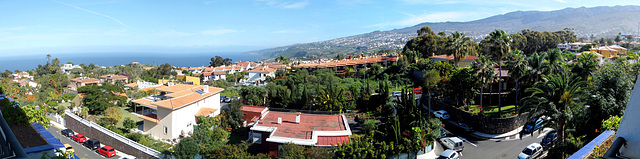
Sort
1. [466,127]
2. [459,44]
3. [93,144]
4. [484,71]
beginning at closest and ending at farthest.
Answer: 1. [93,144]
2. [466,127]
3. [484,71]
4. [459,44]

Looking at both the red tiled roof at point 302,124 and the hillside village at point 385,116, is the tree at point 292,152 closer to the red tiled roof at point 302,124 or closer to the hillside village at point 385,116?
the hillside village at point 385,116

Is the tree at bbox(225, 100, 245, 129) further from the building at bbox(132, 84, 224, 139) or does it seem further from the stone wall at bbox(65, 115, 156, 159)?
the stone wall at bbox(65, 115, 156, 159)

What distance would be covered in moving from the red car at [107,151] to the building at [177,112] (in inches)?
135

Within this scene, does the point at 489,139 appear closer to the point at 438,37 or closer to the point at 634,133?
the point at 634,133

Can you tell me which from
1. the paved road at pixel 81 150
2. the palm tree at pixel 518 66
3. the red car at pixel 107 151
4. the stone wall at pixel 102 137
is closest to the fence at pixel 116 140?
the stone wall at pixel 102 137

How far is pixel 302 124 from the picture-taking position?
21641 mm

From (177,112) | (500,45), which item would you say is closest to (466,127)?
(500,45)

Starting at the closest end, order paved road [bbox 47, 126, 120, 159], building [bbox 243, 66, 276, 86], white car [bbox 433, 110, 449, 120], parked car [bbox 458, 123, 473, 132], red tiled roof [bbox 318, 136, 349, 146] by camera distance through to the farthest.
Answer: red tiled roof [bbox 318, 136, 349, 146] < paved road [bbox 47, 126, 120, 159] < parked car [bbox 458, 123, 473, 132] < white car [bbox 433, 110, 449, 120] < building [bbox 243, 66, 276, 86]

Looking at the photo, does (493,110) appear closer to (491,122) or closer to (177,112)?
(491,122)

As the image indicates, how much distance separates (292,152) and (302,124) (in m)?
6.02

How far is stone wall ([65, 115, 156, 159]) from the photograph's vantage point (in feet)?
69.8

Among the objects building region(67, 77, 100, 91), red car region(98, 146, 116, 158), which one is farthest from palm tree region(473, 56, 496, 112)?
building region(67, 77, 100, 91)

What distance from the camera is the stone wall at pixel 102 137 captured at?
21.3 metres

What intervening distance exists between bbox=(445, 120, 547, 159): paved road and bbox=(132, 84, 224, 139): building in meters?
19.1
